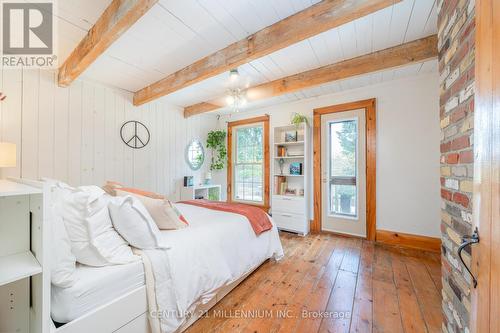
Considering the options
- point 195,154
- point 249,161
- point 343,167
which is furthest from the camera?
point 249,161

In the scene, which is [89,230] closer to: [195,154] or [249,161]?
[195,154]

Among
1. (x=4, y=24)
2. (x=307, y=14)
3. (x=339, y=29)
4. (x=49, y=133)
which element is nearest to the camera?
(x=307, y=14)

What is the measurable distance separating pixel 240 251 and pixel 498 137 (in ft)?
5.98

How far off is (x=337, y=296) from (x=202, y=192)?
3.26 meters

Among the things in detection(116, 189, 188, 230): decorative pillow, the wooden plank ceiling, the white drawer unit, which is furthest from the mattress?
the white drawer unit

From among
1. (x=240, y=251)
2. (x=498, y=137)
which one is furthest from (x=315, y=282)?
(x=498, y=137)

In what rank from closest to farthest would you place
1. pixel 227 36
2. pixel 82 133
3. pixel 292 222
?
pixel 227 36, pixel 82 133, pixel 292 222

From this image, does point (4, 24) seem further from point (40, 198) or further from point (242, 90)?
point (242, 90)

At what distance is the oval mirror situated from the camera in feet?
14.2

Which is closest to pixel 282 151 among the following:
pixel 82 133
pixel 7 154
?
pixel 82 133

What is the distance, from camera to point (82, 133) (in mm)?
2797

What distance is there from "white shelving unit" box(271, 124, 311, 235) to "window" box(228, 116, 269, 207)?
356 millimetres

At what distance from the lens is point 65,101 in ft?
8.68

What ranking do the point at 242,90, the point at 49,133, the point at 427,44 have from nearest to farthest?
the point at 427,44 → the point at 49,133 → the point at 242,90
